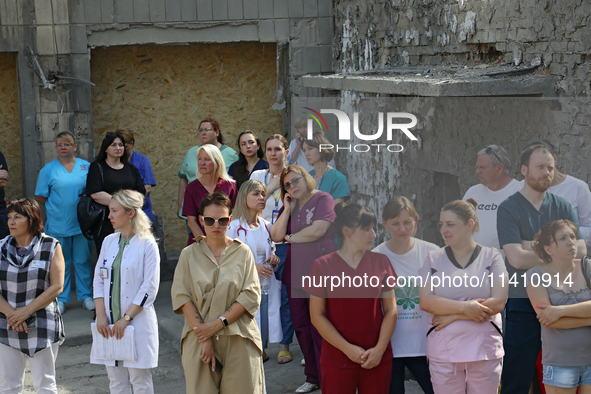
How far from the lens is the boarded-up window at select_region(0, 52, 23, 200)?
7598 mm

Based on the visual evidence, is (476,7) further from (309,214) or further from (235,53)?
(235,53)

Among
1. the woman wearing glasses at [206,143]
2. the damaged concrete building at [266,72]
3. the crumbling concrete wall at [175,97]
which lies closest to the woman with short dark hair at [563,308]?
the damaged concrete building at [266,72]

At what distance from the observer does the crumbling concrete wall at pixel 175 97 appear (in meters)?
8.04

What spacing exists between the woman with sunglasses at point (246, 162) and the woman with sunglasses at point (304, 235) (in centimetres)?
144

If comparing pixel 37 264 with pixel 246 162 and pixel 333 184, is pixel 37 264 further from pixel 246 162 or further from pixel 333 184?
pixel 246 162

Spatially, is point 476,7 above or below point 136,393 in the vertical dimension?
above

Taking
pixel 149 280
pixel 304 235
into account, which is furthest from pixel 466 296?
pixel 149 280

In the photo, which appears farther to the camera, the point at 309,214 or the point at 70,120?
the point at 70,120

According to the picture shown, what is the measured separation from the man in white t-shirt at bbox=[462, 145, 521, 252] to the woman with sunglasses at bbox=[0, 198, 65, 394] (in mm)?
2702

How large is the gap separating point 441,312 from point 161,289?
459 centimetres

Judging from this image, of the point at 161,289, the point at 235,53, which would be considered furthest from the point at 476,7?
the point at 161,289

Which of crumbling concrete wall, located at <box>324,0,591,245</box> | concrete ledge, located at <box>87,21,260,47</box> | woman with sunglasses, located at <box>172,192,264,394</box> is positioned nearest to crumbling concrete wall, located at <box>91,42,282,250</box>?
concrete ledge, located at <box>87,21,260,47</box>

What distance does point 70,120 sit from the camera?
7523 millimetres

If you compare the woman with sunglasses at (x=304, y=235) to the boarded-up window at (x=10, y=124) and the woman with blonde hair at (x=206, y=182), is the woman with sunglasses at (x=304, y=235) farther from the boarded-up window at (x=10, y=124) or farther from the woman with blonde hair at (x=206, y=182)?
the boarded-up window at (x=10, y=124)
